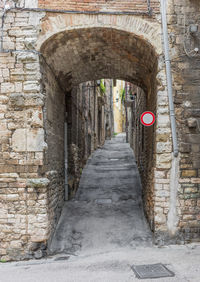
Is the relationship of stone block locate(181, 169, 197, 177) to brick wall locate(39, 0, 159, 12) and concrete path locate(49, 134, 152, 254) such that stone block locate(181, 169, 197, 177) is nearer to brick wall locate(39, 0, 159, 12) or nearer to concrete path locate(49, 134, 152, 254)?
concrete path locate(49, 134, 152, 254)

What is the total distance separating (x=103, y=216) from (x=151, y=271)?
242 cm

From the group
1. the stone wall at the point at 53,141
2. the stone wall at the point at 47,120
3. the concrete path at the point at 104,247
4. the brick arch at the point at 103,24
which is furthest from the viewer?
the stone wall at the point at 53,141

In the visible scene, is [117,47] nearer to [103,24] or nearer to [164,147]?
[103,24]

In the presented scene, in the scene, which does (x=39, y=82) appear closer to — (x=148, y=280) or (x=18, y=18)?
(x=18, y=18)

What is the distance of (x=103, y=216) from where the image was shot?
6.04m

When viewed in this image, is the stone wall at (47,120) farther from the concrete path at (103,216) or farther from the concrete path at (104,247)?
the concrete path at (103,216)

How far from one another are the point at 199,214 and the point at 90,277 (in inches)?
89.8

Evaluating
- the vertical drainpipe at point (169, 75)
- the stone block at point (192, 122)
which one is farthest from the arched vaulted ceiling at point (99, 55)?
the stone block at point (192, 122)

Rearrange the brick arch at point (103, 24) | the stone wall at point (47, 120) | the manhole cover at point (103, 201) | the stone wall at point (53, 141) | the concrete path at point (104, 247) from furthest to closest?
the manhole cover at point (103, 201), the stone wall at point (53, 141), the brick arch at point (103, 24), the stone wall at point (47, 120), the concrete path at point (104, 247)

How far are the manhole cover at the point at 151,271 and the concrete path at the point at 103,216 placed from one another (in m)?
0.96

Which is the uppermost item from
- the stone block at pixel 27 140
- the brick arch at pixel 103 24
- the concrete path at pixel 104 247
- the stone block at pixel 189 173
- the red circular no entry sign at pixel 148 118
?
the brick arch at pixel 103 24

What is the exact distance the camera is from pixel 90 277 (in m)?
3.60

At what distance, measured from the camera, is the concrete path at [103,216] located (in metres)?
4.98

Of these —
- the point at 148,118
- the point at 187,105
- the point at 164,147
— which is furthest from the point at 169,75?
the point at 164,147
